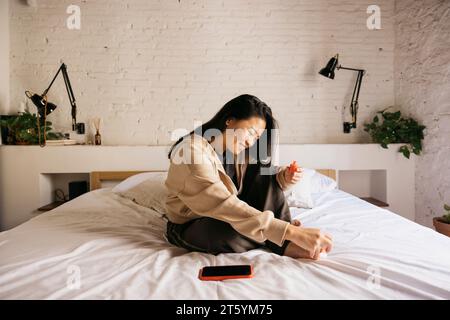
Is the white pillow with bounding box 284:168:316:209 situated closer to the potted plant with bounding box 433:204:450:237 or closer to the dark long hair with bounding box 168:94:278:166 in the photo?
the dark long hair with bounding box 168:94:278:166

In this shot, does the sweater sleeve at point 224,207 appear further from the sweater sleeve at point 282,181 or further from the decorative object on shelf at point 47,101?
the decorative object on shelf at point 47,101

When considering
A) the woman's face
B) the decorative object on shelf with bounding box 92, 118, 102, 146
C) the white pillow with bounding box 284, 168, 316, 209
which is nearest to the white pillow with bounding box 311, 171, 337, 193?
the white pillow with bounding box 284, 168, 316, 209

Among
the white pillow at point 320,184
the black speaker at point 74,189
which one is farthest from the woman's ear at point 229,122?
the black speaker at point 74,189

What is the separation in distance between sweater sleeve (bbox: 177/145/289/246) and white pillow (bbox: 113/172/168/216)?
65 centimetres

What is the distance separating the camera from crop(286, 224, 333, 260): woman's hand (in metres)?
0.97

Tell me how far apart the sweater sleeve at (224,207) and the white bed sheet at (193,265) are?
0.10m

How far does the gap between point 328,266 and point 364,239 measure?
0.35 meters

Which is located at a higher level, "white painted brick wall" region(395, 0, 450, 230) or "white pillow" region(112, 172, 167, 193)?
"white painted brick wall" region(395, 0, 450, 230)

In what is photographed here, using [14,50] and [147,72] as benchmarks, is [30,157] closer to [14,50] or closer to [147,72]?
[14,50]

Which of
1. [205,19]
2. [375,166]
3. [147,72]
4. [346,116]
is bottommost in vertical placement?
[375,166]

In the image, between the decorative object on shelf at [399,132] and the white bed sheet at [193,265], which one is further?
the decorative object on shelf at [399,132]

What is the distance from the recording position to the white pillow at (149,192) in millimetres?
1799

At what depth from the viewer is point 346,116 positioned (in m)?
2.77
